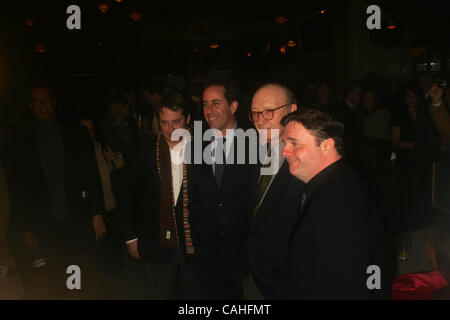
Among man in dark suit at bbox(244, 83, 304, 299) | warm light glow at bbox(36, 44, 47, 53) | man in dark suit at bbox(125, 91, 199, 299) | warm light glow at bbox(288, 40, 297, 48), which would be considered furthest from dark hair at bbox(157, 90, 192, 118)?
warm light glow at bbox(288, 40, 297, 48)

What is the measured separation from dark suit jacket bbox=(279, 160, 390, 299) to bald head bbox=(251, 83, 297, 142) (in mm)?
773

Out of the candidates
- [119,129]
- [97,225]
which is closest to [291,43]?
[119,129]

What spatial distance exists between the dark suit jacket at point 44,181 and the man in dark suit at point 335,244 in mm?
1716

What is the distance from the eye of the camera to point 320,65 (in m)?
10.7

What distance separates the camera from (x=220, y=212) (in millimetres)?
2117

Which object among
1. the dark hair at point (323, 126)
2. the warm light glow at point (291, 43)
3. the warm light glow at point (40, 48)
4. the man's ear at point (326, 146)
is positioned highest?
the warm light glow at point (291, 43)

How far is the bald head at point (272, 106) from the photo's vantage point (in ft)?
6.81

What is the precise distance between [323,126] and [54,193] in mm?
1912

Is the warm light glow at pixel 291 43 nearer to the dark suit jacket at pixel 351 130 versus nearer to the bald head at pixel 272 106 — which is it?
the dark suit jacket at pixel 351 130

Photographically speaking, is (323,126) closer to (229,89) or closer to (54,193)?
(229,89)

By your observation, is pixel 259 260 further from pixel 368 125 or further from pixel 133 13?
pixel 133 13

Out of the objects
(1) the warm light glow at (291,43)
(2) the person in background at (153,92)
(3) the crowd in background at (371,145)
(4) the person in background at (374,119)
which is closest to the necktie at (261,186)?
(3) the crowd in background at (371,145)

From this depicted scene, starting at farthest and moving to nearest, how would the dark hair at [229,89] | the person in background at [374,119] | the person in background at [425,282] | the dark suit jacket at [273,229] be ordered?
the person in background at [374,119] < the dark hair at [229,89] < the person in background at [425,282] < the dark suit jacket at [273,229]

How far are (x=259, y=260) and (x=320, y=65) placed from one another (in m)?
9.81
